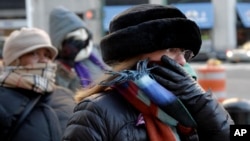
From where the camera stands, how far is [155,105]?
78.4 inches

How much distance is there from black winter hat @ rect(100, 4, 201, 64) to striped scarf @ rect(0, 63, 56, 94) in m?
1.07

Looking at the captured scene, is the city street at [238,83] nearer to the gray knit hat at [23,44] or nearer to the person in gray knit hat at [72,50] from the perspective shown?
the person in gray knit hat at [72,50]

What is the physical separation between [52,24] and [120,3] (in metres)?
31.6

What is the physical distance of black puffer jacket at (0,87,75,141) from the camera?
9.86ft

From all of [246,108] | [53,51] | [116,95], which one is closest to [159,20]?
[116,95]

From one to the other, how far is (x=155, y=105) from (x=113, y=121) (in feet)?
0.52

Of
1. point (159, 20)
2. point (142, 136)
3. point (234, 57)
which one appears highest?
point (159, 20)

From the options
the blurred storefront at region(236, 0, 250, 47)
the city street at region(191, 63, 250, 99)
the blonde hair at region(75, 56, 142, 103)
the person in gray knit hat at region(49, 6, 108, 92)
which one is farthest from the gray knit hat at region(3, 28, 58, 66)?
the blurred storefront at region(236, 0, 250, 47)

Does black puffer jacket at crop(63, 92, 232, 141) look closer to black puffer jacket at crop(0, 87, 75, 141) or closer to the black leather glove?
the black leather glove

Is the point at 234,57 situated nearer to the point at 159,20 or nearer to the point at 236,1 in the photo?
the point at 236,1

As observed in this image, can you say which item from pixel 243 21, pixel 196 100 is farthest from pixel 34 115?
pixel 243 21

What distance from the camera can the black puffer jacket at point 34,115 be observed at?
3.00 m

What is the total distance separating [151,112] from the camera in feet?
6.57

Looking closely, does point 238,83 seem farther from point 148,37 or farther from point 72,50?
point 148,37
